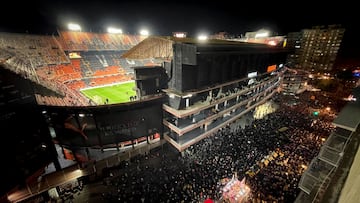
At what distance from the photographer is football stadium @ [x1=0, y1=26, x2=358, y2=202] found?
1216cm

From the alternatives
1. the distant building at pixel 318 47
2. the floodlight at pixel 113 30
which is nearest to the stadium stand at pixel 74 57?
the floodlight at pixel 113 30

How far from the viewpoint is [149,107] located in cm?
1816

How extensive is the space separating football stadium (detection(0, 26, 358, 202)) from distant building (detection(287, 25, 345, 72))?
52.5 m

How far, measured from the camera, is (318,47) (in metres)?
60.4

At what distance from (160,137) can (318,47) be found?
73.8m

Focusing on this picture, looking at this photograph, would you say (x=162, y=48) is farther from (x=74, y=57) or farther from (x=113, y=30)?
(x=113, y=30)

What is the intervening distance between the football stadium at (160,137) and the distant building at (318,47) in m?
52.5

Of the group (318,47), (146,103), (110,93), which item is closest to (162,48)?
(146,103)

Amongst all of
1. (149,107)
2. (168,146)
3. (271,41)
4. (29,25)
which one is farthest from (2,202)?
(271,41)

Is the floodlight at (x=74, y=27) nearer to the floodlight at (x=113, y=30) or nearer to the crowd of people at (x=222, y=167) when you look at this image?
the floodlight at (x=113, y=30)

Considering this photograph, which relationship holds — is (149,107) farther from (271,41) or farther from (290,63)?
(290,63)

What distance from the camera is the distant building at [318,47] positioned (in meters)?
57.0

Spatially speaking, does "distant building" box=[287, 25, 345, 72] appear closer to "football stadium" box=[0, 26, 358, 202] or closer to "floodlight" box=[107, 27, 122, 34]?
"football stadium" box=[0, 26, 358, 202]

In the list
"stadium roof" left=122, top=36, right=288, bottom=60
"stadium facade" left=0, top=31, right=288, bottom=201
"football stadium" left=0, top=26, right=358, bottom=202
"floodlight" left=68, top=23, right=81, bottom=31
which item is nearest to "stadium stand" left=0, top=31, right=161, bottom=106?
"floodlight" left=68, top=23, right=81, bottom=31
